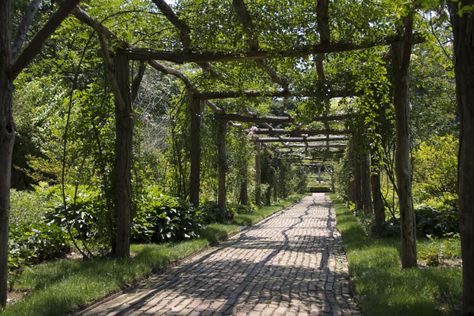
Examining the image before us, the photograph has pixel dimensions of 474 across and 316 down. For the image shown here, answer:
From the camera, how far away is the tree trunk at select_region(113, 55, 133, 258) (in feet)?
26.7

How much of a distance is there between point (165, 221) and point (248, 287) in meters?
4.65

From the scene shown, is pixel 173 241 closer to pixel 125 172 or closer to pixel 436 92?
pixel 125 172

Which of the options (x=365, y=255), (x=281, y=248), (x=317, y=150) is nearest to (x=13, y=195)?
(x=281, y=248)

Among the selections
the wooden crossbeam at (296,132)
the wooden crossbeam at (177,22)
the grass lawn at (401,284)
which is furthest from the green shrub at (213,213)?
the wooden crossbeam at (177,22)

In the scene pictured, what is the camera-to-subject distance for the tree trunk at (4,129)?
193 inches

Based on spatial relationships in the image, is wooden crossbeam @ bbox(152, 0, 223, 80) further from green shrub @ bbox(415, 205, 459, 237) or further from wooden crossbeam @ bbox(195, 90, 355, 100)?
green shrub @ bbox(415, 205, 459, 237)

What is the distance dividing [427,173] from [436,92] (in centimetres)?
295

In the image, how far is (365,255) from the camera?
27.3 ft

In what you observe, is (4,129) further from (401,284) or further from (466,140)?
(401,284)

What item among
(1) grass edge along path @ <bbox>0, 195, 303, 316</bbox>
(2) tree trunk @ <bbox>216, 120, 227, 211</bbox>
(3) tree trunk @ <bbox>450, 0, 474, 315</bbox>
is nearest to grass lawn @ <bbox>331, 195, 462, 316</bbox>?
(3) tree trunk @ <bbox>450, 0, 474, 315</bbox>

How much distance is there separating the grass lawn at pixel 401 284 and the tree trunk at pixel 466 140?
42 centimetres

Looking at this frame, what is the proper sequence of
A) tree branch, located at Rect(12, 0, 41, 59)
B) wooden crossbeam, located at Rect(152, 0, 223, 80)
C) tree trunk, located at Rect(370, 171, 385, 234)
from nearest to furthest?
tree branch, located at Rect(12, 0, 41, 59) → wooden crossbeam, located at Rect(152, 0, 223, 80) → tree trunk, located at Rect(370, 171, 385, 234)

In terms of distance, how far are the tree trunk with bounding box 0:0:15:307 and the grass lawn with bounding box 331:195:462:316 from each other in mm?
3583

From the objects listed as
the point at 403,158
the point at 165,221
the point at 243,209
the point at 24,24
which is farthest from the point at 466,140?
the point at 243,209
